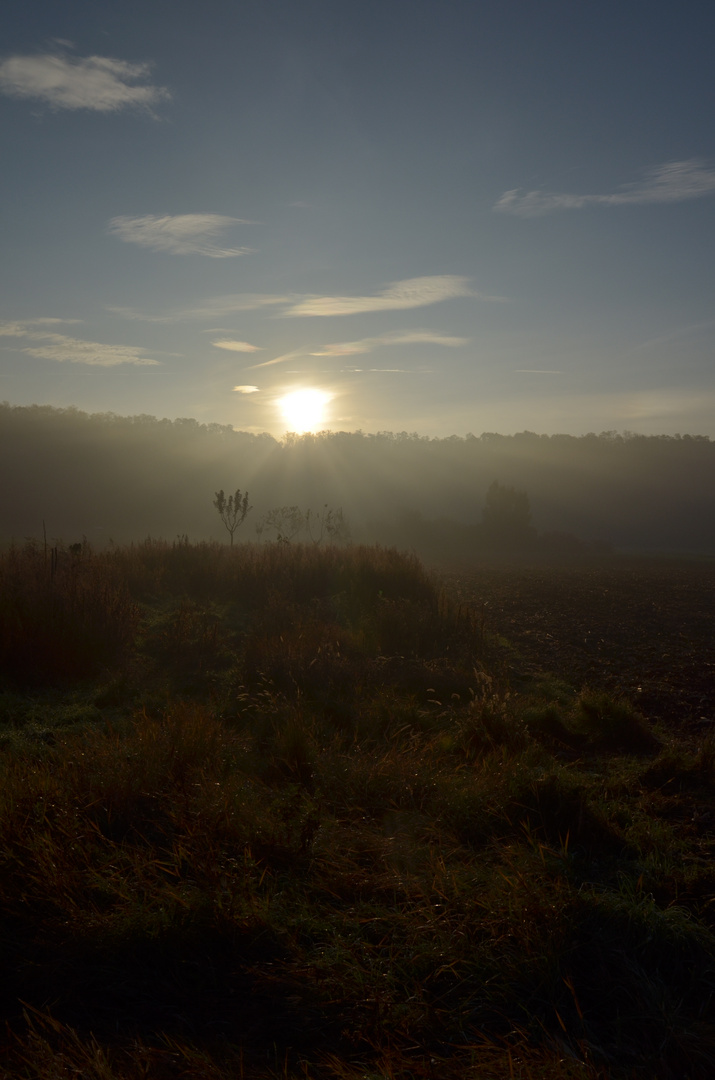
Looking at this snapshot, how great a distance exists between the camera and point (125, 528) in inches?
2221

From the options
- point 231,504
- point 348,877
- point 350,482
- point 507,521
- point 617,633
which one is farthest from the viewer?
point 350,482

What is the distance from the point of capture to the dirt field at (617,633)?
7723mm

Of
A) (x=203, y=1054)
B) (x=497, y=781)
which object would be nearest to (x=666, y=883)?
(x=497, y=781)

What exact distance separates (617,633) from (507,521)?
33.5m

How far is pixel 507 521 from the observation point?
145 ft

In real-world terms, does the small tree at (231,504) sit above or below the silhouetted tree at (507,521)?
above

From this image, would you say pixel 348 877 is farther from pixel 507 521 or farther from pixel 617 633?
pixel 507 521

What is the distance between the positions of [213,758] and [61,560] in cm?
730

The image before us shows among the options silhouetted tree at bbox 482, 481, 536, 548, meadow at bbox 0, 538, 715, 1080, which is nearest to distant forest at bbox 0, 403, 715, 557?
silhouetted tree at bbox 482, 481, 536, 548

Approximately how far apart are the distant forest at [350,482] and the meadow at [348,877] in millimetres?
32231

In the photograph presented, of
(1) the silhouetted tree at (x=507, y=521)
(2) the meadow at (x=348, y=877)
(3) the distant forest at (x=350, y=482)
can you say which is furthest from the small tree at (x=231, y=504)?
(1) the silhouetted tree at (x=507, y=521)

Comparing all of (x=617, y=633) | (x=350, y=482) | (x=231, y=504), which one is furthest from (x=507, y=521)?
(x=350, y=482)

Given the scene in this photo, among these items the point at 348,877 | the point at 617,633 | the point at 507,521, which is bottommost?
the point at 507,521

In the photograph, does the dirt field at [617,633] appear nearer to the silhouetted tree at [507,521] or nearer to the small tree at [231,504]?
the small tree at [231,504]
